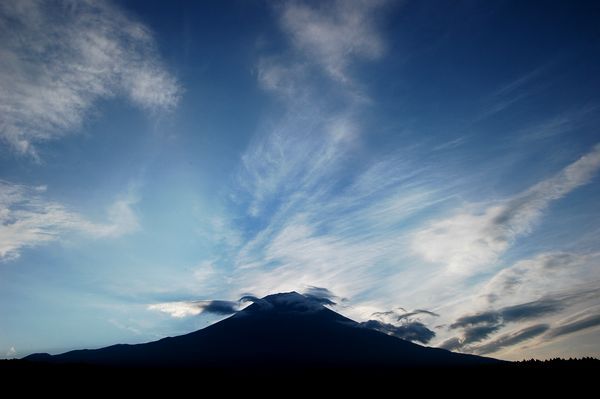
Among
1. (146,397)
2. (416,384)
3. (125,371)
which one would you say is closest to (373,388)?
(416,384)

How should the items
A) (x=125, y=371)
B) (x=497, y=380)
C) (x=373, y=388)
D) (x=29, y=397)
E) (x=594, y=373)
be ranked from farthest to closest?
(x=125, y=371) < (x=373, y=388) < (x=497, y=380) < (x=594, y=373) < (x=29, y=397)

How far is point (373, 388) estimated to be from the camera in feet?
158

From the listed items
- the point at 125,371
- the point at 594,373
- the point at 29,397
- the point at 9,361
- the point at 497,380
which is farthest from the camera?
the point at 125,371

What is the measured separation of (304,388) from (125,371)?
27.2 m

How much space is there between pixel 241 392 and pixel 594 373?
42799mm

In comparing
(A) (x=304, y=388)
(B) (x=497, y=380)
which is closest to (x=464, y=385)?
(B) (x=497, y=380)

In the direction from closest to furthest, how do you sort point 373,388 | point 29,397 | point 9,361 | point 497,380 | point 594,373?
1. point 29,397
2. point 594,373
3. point 497,380
4. point 9,361
5. point 373,388

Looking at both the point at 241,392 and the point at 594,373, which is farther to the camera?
the point at 241,392

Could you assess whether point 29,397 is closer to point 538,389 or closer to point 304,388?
point 304,388

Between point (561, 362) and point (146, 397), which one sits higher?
point (561, 362)

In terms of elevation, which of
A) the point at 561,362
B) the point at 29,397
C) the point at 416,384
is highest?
the point at 561,362

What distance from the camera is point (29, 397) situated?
34.5 meters

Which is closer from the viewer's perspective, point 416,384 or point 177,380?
point 416,384

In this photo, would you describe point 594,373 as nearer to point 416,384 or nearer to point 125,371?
point 416,384
